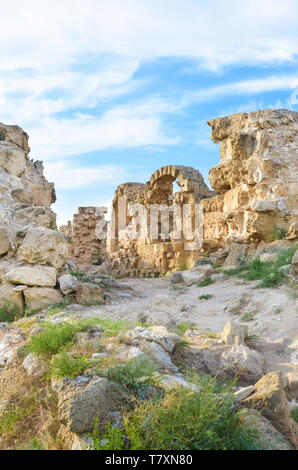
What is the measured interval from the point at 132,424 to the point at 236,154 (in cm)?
822

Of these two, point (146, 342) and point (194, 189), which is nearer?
point (146, 342)

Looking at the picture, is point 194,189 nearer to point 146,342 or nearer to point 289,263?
point 289,263

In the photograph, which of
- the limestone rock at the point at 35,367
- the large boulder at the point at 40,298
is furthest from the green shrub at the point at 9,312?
the limestone rock at the point at 35,367

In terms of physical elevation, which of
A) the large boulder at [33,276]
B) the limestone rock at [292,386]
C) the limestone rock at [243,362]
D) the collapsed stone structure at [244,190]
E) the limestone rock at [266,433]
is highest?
the collapsed stone structure at [244,190]

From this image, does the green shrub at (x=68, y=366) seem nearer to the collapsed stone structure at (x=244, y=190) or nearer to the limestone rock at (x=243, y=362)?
the limestone rock at (x=243, y=362)

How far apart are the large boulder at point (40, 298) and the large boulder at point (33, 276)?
0.35 ft

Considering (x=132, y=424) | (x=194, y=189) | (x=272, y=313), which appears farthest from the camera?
(x=194, y=189)

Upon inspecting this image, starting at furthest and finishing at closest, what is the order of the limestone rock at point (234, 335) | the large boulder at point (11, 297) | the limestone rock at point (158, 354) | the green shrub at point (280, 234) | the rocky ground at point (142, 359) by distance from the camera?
the green shrub at point (280, 234) < the large boulder at point (11, 297) < the limestone rock at point (234, 335) < the limestone rock at point (158, 354) < the rocky ground at point (142, 359)

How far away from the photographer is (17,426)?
2.32 meters

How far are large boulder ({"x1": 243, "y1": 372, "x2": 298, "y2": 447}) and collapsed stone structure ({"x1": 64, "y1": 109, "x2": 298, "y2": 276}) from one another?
5602 mm

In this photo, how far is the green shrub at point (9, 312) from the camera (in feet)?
17.0

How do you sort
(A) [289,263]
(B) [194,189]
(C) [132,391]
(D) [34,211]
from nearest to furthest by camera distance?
1. (C) [132,391]
2. (A) [289,263]
3. (D) [34,211]
4. (B) [194,189]

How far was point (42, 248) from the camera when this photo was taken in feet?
19.7
